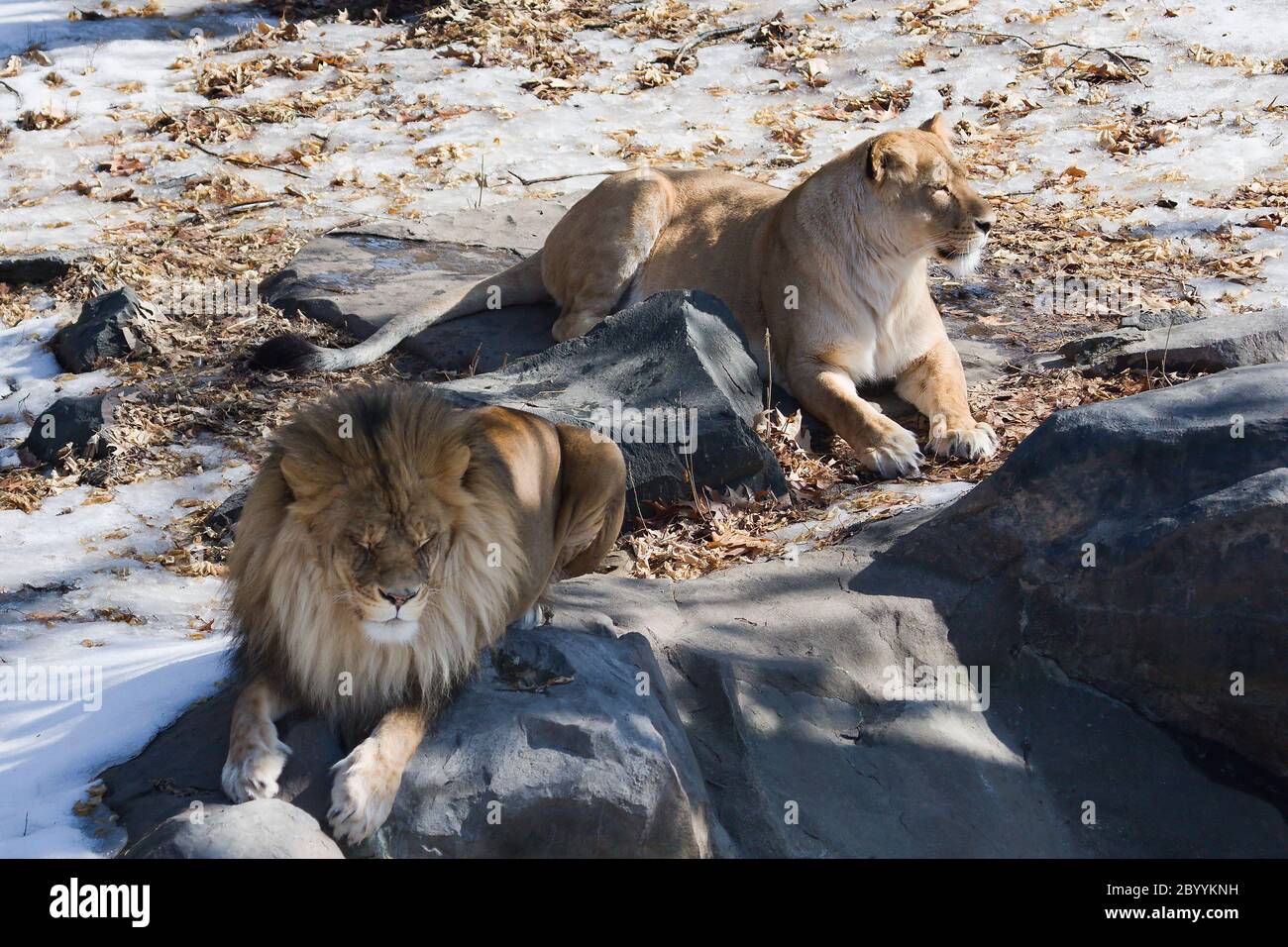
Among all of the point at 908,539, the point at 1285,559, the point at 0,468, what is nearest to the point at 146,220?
the point at 0,468

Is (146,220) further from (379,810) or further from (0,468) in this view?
(379,810)

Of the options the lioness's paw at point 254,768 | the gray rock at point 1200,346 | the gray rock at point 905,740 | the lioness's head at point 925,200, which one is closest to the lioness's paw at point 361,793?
the lioness's paw at point 254,768

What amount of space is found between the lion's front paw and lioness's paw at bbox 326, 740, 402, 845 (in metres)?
4.34

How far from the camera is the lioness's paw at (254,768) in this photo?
12.7 ft

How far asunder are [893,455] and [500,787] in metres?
3.93

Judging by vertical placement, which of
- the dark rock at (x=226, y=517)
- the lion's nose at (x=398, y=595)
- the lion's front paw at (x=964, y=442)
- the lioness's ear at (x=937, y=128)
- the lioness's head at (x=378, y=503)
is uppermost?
the lioness's ear at (x=937, y=128)

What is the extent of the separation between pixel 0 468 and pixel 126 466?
2.50 ft

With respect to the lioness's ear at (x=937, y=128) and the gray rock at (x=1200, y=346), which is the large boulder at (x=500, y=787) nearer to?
the gray rock at (x=1200, y=346)

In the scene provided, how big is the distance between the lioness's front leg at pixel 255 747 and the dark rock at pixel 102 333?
4.98 metres

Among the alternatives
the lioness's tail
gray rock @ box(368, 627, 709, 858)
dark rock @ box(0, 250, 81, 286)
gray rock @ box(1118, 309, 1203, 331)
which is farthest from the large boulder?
dark rock @ box(0, 250, 81, 286)

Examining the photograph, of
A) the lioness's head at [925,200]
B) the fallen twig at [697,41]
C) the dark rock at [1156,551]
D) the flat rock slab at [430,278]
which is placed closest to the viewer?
the dark rock at [1156,551]

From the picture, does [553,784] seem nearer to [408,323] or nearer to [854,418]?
[854,418]

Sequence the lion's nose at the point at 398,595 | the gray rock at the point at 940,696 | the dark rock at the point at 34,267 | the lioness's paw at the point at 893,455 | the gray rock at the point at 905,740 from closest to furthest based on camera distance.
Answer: the lion's nose at the point at 398,595, the gray rock at the point at 940,696, the gray rock at the point at 905,740, the lioness's paw at the point at 893,455, the dark rock at the point at 34,267

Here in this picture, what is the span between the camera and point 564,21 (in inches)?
584
